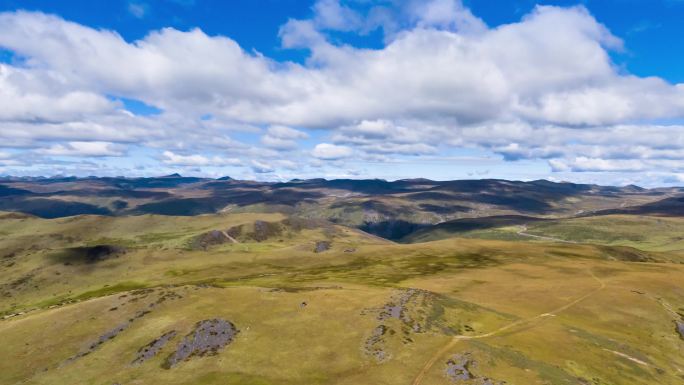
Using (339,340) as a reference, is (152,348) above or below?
below

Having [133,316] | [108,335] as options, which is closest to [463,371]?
[108,335]

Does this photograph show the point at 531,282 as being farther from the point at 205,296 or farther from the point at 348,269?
the point at 205,296

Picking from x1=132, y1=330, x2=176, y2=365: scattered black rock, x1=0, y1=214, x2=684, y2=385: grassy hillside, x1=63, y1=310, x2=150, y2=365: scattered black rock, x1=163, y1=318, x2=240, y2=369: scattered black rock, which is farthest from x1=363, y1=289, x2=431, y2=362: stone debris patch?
x1=63, y1=310, x2=150, y2=365: scattered black rock

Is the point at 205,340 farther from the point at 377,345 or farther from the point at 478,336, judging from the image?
the point at 478,336

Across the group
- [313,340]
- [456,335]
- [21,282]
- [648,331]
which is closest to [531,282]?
[648,331]

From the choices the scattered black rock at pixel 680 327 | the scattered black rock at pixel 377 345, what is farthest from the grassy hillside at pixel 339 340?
the scattered black rock at pixel 680 327

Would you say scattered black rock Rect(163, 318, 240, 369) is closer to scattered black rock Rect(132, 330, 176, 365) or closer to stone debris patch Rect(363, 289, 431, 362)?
scattered black rock Rect(132, 330, 176, 365)
